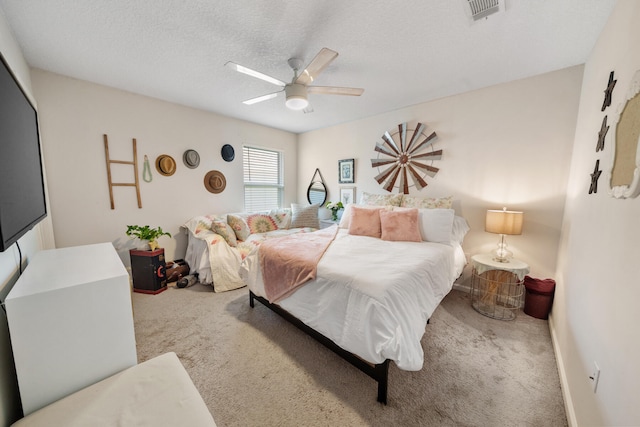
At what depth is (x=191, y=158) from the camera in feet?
11.0

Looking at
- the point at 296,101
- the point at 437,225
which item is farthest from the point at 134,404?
the point at 437,225

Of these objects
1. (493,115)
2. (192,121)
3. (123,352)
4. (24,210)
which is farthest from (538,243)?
(192,121)

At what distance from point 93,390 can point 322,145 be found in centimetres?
413

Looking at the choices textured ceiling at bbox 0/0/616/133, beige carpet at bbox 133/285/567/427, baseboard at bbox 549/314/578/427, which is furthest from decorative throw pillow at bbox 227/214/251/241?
baseboard at bbox 549/314/578/427

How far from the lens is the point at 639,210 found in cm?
87

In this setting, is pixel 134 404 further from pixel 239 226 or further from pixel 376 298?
pixel 239 226

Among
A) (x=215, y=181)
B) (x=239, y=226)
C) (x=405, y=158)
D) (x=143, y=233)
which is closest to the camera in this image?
(x=143, y=233)

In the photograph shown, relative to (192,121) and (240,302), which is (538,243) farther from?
(192,121)

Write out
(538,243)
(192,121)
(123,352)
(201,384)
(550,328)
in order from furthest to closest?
(192,121) → (538,243) → (550,328) → (201,384) → (123,352)

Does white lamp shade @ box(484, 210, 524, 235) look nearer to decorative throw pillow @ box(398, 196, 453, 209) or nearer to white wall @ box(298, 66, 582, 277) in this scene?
white wall @ box(298, 66, 582, 277)

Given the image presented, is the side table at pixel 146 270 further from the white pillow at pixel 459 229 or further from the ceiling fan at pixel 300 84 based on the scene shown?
the white pillow at pixel 459 229

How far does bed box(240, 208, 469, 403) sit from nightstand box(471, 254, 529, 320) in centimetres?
38

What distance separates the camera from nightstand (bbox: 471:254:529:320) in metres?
2.27

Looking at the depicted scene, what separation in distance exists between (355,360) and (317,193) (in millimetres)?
3348
